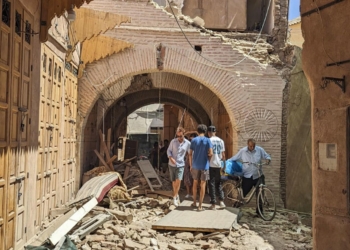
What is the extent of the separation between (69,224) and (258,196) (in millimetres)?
3513

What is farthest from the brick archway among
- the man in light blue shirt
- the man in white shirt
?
the man in white shirt

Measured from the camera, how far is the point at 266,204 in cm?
759

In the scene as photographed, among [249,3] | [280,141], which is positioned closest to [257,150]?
[280,141]

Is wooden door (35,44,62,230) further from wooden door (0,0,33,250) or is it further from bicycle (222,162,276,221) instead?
bicycle (222,162,276,221)

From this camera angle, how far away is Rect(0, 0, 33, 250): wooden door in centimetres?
415

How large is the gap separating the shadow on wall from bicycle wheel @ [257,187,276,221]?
142 centimetres

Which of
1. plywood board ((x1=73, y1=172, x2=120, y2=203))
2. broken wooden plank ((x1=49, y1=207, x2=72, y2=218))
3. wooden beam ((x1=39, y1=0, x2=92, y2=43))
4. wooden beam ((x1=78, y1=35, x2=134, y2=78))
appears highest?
wooden beam ((x1=78, y1=35, x2=134, y2=78))

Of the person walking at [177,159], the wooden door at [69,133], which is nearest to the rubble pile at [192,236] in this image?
the person walking at [177,159]

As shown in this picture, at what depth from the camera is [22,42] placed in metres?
4.71

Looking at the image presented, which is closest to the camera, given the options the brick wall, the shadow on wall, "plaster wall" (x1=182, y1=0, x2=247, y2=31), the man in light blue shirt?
the man in light blue shirt

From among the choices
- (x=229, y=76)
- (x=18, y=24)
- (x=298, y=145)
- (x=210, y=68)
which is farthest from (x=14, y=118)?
(x=298, y=145)

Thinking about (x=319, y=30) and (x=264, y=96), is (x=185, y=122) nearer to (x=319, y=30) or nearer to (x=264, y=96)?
(x=264, y=96)

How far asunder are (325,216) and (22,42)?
12.3ft

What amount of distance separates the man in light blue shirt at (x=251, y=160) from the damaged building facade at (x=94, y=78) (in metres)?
1.60
